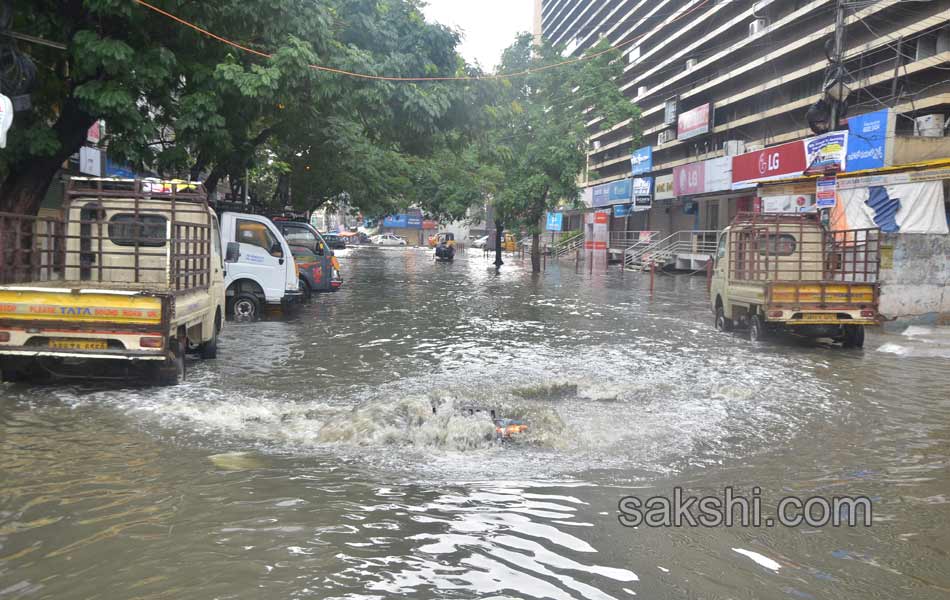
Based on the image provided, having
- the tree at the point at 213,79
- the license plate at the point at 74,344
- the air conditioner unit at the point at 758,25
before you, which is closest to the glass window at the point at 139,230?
the license plate at the point at 74,344

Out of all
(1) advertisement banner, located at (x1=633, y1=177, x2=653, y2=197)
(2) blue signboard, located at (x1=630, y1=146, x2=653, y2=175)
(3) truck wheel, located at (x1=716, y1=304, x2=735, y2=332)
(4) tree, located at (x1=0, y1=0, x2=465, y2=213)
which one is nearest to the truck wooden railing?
(4) tree, located at (x1=0, y1=0, x2=465, y2=213)

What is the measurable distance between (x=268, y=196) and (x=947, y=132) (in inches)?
1288

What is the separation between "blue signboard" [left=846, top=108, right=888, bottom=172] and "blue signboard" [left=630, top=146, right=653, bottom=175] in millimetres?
29166

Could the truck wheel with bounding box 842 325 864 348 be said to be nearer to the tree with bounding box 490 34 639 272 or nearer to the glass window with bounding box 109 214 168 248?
the glass window with bounding box 109 214 168 248

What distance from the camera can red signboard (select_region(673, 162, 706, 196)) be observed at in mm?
41156

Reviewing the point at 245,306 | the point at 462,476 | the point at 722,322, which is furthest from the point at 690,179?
the point at 462,476

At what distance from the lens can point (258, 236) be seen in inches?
615

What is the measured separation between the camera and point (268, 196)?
44125 mm

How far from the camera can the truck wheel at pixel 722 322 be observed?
50.6 feet

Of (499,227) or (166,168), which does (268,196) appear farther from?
(166,168)

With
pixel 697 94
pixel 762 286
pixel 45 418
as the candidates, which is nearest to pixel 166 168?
pixel 45 418

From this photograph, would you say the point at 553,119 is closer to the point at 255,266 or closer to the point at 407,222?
the point at 255,266

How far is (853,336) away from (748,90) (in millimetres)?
38717
